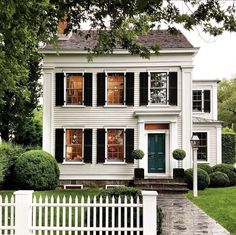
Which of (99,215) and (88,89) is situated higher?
(88,89)

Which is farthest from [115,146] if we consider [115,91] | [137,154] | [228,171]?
[228,171]

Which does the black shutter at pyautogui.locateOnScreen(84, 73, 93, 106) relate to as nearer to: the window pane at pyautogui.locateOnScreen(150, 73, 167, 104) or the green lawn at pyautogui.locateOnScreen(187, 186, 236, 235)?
the window pane at pyautogui.locateOnScreen(150, 73, 167, 104)

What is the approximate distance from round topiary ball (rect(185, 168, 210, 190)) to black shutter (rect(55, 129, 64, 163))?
6.07 meters

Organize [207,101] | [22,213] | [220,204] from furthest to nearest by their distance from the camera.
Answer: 1. [207,101]
2. [220,204]
3. [22,213]

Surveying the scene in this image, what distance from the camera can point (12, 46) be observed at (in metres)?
10.5

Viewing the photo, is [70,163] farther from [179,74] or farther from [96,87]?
[179,74]

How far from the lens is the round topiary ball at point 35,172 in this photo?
1958cm

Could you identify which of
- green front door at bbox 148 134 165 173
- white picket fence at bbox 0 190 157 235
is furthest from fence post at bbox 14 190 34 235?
green front door at bbox 148 134 165 173

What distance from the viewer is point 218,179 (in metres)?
22.0

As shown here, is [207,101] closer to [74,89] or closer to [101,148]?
[101,148]

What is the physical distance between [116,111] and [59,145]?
10.6 ft

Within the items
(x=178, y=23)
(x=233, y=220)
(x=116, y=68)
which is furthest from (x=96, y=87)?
(x=178, y=23)

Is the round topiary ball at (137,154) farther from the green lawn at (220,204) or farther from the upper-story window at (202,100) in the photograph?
the upper-story window at (202,100)

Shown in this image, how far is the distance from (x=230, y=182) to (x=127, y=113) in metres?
6.32
